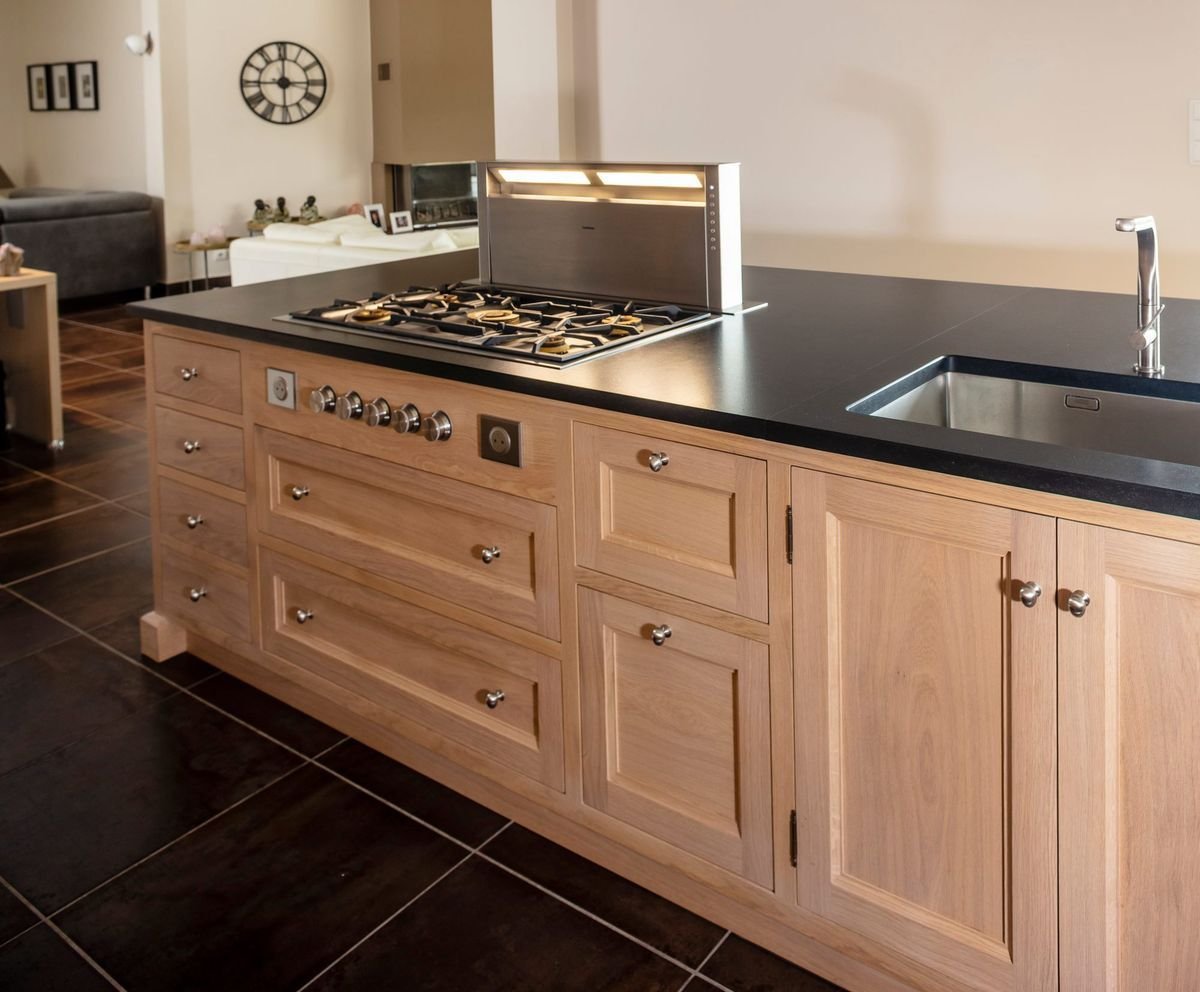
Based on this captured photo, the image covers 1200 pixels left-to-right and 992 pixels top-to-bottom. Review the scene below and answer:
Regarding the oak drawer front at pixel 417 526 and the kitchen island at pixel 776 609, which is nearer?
the kitchen island at pixel 776 609

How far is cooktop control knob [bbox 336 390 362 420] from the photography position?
209cm

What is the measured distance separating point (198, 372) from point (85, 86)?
8.26 meters

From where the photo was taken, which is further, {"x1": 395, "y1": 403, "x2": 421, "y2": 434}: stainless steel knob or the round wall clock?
the round wall clock

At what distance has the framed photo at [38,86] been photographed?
9820 millimetres

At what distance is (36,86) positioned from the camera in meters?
9.95

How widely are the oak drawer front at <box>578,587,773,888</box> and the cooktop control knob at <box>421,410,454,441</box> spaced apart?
0.37 metres

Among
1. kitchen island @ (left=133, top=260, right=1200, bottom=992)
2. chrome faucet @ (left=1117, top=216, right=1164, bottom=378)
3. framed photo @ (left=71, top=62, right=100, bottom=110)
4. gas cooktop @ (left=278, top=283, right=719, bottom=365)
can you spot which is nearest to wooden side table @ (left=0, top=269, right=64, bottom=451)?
kitchen island @ (left=133, top=260, right=1200, bottom=992)

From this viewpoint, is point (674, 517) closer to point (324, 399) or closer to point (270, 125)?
point (324, 399)

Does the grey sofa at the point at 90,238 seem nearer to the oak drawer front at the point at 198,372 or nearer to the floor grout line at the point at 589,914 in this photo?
the oak drawer front at the point at 198,372

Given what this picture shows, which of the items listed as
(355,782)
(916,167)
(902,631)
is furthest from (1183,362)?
(355,782)

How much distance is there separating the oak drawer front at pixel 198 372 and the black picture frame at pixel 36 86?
868 centimetres

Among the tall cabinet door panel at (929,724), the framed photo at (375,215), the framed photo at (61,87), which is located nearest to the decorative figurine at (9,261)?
the framed photo at (375,215)

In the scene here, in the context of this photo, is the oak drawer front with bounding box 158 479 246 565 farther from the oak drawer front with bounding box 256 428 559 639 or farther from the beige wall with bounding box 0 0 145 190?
the beige wall with bounding box 0 0 145 190

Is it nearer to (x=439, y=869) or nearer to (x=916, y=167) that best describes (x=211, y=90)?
(x=916, y=167)
